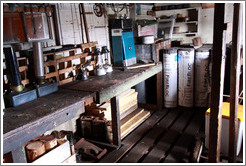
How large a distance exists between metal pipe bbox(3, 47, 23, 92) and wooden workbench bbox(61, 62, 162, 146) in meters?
0.68

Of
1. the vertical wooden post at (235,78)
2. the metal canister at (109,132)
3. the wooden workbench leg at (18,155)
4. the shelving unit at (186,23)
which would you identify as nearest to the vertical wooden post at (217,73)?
the vertical wooden post at (235,78)

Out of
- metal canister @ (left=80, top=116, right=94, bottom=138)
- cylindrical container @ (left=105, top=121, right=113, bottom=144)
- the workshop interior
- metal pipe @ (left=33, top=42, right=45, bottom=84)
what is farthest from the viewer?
metal canister @ (left=80, top=116, right=94, bottom=138)

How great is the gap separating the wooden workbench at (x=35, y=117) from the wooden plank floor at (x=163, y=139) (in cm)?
116

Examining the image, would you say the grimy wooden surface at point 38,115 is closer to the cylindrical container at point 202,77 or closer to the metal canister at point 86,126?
the metal canister at point 86,126

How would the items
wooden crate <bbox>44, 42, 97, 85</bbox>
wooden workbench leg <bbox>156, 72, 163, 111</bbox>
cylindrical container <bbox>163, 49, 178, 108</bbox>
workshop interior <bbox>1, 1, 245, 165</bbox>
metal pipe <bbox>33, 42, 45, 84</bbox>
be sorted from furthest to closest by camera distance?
wooden workbench leg <bbox>156, 72, 163, 111</bbox> → cylindrical container <bbox>163, 49, 178, 108</bbox> → wooden crate <bbox>44, 42, 97, 85</bbox> → metal pipe <bbox>33, 42, 45, 84</bbox> → workshop interior <bbox>1, 1, 245, 165</bbox>

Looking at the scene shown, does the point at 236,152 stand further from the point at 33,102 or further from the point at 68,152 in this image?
the point at 33,102

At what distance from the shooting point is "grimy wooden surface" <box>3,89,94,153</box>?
1.88 m

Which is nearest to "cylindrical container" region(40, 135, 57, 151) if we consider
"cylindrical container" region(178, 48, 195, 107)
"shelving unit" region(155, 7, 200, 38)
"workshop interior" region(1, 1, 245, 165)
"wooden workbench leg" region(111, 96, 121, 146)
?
"workshop interior" region(1, 1, 245, 165)

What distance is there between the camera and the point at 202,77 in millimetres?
4383

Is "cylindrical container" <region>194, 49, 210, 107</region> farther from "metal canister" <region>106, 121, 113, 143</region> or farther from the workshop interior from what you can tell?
"metal canister" <region>106, 121, 113, 143</region>

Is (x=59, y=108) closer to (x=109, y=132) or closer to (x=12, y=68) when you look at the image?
(x=12, y=68)

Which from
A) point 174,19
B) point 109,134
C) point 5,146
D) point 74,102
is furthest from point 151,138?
point 174,19

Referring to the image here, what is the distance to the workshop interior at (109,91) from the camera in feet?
7.47

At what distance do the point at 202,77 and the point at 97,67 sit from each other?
2.02 meters
